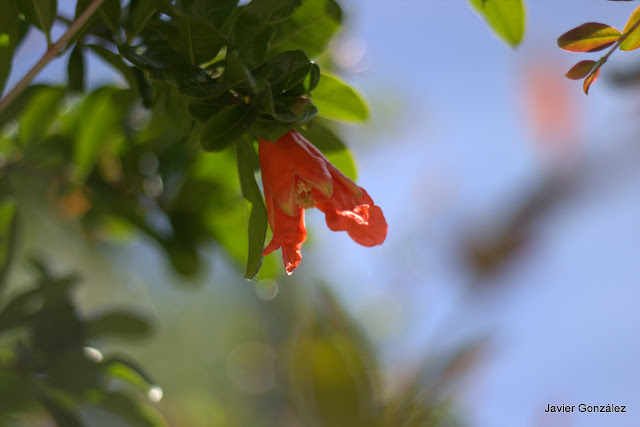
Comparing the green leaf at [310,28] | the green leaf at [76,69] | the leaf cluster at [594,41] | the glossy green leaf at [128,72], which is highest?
the leaf cluster at [594,41]

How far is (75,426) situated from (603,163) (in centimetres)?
346

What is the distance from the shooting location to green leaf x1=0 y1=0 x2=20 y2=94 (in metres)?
0.48

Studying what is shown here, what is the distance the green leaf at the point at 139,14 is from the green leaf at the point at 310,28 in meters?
0.11

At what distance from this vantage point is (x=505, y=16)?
1.54 feet

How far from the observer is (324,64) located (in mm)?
921

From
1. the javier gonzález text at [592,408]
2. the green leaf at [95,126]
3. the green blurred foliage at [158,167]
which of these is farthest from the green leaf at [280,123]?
the javier gonzález text at [592,408]

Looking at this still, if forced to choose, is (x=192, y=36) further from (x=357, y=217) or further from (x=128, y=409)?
(x=128, y=409)

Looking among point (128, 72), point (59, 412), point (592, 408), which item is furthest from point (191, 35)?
point (592, 408)

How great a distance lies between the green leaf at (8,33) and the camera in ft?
1.56

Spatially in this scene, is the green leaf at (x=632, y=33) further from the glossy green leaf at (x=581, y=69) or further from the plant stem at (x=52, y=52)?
the plant stem at (x=52, y=52)

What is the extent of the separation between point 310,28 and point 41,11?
0.24m

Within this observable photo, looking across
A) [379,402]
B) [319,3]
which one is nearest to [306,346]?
[379,402]

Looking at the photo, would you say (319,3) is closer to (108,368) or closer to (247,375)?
(108,368)

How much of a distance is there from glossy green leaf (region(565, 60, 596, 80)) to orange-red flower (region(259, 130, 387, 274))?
0.60 feet
